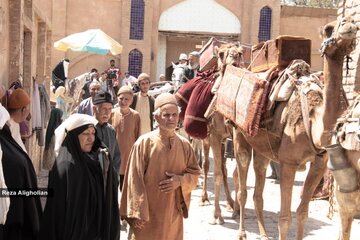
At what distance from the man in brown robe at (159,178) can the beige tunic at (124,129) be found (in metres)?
2.51

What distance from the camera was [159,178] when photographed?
3947 mm

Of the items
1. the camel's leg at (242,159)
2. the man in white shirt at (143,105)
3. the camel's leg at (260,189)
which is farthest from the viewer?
the man in white shirt at (143,105)

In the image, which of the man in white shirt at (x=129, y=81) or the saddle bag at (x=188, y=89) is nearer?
the saddle bag at (x=188, y=89)

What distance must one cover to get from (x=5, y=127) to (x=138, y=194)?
1185mm

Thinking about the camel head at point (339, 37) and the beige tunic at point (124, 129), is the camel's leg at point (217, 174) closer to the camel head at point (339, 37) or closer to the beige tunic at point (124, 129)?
the beige tunic at point (124, 129)

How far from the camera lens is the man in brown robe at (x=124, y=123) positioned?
6.49 meters

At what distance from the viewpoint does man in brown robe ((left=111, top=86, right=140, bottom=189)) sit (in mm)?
6492

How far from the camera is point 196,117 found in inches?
293

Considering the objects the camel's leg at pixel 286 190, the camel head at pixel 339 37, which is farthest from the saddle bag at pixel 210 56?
the camel head at pixel 339 37

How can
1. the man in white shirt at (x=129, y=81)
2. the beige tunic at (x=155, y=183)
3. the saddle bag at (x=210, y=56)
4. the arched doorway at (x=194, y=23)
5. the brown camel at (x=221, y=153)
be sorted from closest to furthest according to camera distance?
the beige tunic at (x=155, y=183), the brown camel at (x=221, y=153), the saddle bag at (x=210, y=56), the man in white shirt at (x=129, y=81), the arched doorway at (x=194, y=23)

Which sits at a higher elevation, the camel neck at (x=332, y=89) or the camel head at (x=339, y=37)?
the camel head at (x=339, y=37)

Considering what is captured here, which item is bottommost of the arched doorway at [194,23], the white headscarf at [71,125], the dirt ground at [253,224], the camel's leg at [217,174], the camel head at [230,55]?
the dirt ground at [253,224]

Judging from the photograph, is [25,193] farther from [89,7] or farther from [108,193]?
[89,7]

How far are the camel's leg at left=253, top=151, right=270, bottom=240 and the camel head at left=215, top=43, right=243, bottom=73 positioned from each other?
1.29 m
